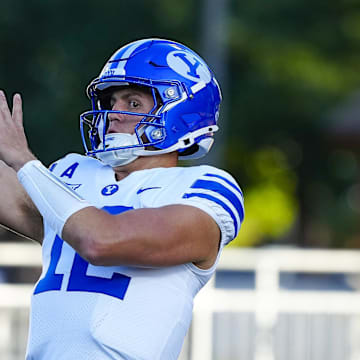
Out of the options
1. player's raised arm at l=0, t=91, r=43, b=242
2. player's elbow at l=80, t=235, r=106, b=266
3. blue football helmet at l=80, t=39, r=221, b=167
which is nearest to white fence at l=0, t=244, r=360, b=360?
player's raised arm at l=0, t=91, r=43, b=242

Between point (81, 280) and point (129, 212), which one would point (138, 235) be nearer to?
point (129, 212)

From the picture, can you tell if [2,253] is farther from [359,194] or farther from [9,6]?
[359,194]

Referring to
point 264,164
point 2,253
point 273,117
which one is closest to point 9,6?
point 273,117

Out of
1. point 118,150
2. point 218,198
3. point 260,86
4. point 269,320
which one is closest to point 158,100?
point 118,150

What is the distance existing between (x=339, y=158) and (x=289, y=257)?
46.4ft

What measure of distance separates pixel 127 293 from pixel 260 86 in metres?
14.3

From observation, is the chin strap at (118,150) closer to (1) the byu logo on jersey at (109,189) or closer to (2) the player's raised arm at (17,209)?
(1) the byu logo on jersey at (109,189)

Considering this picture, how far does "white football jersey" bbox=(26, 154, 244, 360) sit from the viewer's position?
297 cm

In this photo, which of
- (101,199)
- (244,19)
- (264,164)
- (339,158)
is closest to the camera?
(101,199)

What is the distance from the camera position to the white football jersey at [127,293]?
2.97 metres

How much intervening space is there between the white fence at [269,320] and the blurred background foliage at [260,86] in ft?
26.1

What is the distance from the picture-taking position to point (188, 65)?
335cm

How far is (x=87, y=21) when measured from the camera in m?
15.3

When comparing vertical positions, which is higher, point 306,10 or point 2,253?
point 2,253
